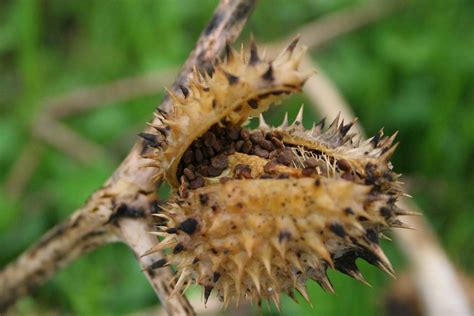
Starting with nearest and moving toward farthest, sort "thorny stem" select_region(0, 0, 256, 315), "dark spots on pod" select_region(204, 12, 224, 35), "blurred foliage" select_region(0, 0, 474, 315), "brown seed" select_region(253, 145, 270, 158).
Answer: "brown seed" select_region(253, 145, 270, 158), "thorny stem" select_region(0, 0, 256, 315), "dark spots on pod" select_region(204, 12, 224, 35), "blurred foliage" select_region(0, 0, 474, 315)

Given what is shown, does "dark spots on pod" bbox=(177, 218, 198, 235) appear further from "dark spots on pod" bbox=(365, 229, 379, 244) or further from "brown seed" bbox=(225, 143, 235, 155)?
"dark spots on pod" bbox=(365, 229, 379, 244)

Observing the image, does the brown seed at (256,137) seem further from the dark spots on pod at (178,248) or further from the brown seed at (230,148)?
the dark spots on pod at (178,248)

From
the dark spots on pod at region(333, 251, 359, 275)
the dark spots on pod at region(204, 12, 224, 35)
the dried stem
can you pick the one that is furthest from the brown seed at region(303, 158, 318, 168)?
the dried stem

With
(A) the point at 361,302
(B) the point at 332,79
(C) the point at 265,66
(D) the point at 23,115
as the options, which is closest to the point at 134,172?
(C) the point at 265,66

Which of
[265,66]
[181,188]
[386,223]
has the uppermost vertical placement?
[265,66]

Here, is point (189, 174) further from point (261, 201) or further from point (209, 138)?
point (261, 201)

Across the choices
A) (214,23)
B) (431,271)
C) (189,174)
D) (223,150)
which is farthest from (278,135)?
(431,271)

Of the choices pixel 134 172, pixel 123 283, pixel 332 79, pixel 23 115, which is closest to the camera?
pixel 134 172

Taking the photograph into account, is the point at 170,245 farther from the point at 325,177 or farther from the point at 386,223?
the point at 386,223
